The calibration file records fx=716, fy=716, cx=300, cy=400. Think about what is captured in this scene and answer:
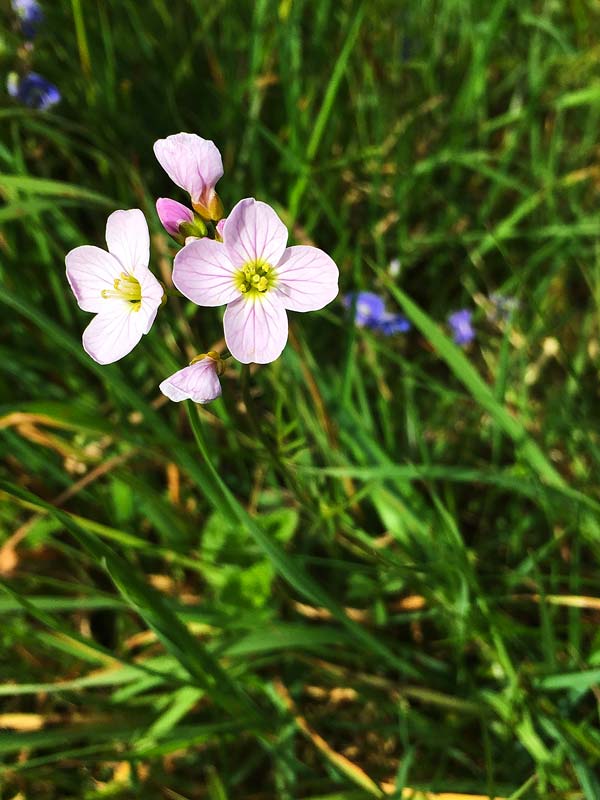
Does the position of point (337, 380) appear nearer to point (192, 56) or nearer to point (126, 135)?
point (126, 135)

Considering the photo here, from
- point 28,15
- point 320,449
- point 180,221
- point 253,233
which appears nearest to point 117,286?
point 180,221

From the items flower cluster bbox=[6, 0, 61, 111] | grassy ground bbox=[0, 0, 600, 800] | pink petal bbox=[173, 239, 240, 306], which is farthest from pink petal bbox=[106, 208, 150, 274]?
flower cluster bbox=[6, 0, 61, 111]

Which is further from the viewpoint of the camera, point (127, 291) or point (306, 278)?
point (127, 291)

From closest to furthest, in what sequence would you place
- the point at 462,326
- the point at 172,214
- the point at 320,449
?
the point at 172,214 → the point at 320,449 → the point at 462,326

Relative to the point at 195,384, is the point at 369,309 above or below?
below

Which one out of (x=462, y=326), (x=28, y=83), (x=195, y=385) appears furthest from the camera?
(x=462, y=326)

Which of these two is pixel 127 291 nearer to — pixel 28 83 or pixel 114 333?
pixel 114 333

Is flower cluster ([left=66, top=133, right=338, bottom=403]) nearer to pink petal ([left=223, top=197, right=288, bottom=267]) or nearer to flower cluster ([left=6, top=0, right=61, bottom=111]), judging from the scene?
pink petal ([left=223, top=197, right=288, bottom=267])
